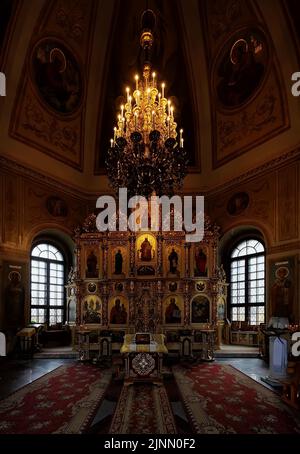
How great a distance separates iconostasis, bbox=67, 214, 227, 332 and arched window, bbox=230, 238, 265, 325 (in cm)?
161

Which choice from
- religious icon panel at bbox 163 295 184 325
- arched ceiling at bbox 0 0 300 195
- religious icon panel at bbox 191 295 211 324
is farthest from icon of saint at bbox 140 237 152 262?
arched ceiling at bbox 0 0 300 195

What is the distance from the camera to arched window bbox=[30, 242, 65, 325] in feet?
45.9

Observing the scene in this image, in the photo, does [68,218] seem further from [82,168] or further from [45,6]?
[45,6]

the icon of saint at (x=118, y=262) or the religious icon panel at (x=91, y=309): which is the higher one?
the icon of saint at (x=118, y=262)

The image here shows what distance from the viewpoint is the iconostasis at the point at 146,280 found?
12.8 metres

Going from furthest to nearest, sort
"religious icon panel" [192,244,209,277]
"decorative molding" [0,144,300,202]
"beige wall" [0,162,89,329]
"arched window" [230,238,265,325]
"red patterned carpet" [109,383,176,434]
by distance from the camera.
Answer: "arched window" [230,238,265,325]
"religious icon panel" [192,244,209,277]
"beige wall" [0,162,89,329]
"decorative molding" [0,144,300,202]
"red patterned carpet" [109,383,176,434]

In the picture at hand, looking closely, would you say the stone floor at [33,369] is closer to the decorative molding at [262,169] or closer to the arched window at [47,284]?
the arched window at [47,284]

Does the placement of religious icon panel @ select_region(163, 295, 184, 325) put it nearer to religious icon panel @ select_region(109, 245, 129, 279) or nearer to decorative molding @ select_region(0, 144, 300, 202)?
religious icon panel @ select_region(109, 245, 129, 279)

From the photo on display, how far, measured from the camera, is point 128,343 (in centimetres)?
931

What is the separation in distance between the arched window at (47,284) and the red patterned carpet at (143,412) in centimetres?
694

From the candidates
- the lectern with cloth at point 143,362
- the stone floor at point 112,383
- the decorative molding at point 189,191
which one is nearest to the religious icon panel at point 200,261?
the decorative molding at point 189,191

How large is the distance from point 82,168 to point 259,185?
726 cm

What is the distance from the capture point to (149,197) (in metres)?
10.4

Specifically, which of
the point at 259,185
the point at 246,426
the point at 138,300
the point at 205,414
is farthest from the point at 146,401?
the point at 259,185
